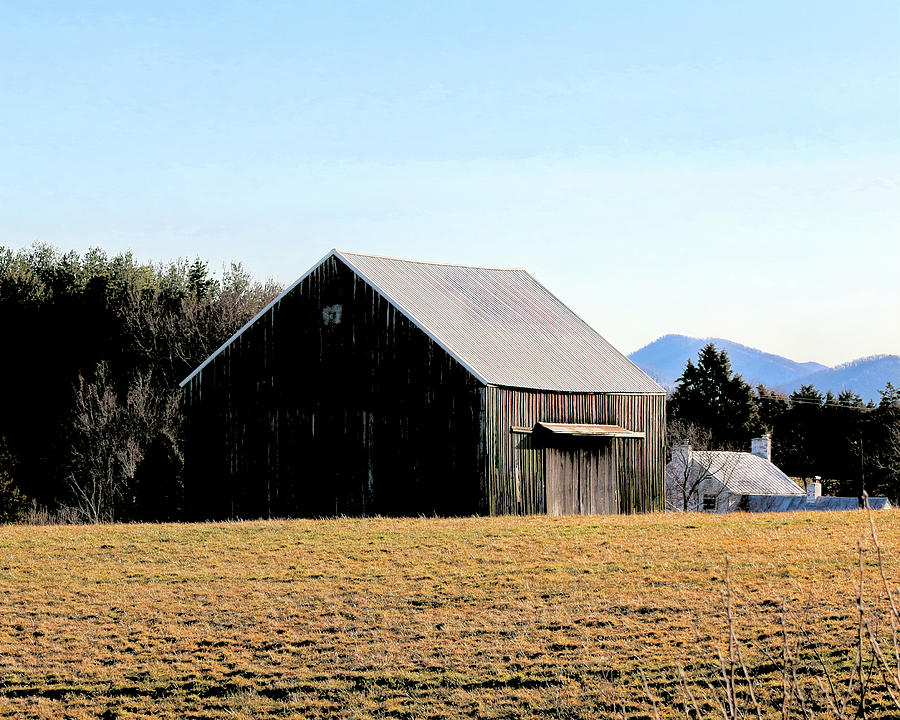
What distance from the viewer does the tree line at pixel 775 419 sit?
279ft

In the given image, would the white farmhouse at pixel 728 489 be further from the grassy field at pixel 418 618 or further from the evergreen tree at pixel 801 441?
the grassy field at pixel 418 618

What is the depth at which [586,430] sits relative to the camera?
120 ft

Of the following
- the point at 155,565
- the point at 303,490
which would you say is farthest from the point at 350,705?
the point at 303,490

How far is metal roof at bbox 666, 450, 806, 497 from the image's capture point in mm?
68938

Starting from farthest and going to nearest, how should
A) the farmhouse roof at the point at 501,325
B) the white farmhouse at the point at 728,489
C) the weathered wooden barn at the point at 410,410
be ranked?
the white farmhouse at the point at 728,489 → the farmhouse roof at the point at 501,325 → the weathered wooden barn at the point at 410,410

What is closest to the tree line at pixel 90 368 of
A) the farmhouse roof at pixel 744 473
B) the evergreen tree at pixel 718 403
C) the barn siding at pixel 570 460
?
the barn siding at pixel 570 460

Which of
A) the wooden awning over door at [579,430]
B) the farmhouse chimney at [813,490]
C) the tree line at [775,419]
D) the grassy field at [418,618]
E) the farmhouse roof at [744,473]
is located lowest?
the grassy field at [418,618]

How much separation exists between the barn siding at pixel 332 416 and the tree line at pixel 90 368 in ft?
53.4

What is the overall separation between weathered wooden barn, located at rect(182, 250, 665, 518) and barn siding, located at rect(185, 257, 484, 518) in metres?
0.05

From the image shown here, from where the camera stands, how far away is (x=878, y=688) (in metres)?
13.5

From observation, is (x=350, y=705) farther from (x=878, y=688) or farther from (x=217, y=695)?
(x=878, y=688)

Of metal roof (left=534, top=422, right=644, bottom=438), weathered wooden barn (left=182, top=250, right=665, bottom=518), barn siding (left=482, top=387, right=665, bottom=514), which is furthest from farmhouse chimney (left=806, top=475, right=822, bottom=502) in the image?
metal roof (left=534, top=422, right=644, bottom=438)

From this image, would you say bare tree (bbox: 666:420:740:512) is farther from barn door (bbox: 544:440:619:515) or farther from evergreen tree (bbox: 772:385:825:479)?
barn door (bbox: 544:440:619:515)

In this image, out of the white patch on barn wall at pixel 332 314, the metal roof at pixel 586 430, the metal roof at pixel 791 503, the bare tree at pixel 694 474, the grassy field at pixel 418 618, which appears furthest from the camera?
the bare tree at pixel 694 474
